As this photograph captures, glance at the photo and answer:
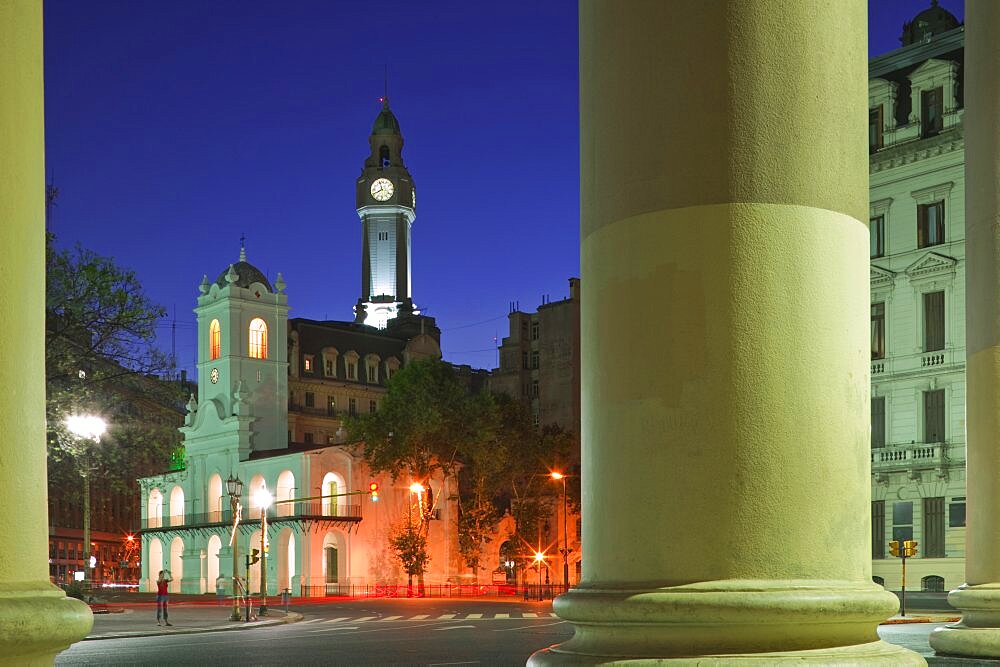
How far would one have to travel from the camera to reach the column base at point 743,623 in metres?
4.52

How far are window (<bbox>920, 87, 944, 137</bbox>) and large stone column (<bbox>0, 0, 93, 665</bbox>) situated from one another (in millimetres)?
46316

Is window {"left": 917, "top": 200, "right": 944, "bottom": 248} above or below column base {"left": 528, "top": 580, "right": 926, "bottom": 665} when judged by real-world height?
above

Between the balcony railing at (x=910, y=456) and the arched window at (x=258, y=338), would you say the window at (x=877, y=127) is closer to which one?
the balcony railing at (x=910, y=456)

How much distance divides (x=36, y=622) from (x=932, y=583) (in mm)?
45432

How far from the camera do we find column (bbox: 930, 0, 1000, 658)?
9125mm

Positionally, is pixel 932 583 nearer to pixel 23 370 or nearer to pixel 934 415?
pixel 934 415

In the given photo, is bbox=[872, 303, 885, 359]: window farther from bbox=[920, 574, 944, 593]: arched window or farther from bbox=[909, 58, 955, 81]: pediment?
bbox=[909, 58, 955, 81]: pediment

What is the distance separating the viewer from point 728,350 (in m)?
4.72

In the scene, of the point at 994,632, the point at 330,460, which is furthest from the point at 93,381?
the point at 330,460

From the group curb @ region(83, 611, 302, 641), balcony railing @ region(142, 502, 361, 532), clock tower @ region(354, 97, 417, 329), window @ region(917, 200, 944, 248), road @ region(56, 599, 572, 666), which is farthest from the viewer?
clock tower @ region(354, 97, 417, 329)

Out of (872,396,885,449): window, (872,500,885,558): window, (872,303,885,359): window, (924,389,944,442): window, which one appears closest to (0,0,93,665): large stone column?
(924,389,944,442): window

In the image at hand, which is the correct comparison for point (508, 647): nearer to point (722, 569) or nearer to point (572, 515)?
point (722, 569)

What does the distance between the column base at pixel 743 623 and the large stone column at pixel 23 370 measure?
6.16 feet

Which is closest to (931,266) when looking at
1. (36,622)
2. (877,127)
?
(877,127)
